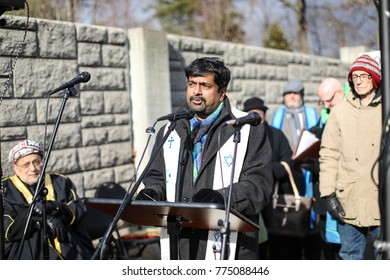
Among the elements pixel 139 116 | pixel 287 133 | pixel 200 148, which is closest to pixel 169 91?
pixel 139 116

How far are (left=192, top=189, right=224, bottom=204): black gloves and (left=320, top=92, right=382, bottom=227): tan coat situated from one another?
Result: 163 centimetres

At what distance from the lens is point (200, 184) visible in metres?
3.95

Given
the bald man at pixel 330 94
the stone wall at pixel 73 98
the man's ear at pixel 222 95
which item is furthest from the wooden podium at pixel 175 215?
the bald man at pixel 330 94

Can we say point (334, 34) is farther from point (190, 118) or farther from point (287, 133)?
point (190, 118)

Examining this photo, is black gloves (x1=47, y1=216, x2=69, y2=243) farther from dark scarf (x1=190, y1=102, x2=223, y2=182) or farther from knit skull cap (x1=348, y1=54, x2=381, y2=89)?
knit skull cap (x1=348, y1=54, x2=381, y2=89)

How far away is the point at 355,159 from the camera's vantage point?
195 inches

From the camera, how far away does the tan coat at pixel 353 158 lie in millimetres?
4867

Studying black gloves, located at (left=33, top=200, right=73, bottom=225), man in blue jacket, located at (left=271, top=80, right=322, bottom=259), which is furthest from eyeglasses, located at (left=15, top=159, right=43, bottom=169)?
man in blue jacket, located at (left=271, top=80, right=322, bottom=259)

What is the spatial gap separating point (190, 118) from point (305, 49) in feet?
54.1

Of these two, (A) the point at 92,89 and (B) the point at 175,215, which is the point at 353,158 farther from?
(A) the point at 92,89

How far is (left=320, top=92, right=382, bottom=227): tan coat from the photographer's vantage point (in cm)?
487

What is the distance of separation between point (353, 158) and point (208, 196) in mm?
1782

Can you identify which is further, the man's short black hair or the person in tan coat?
the person in tan coat

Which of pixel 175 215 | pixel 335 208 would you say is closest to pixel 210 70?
pixel 175 215
